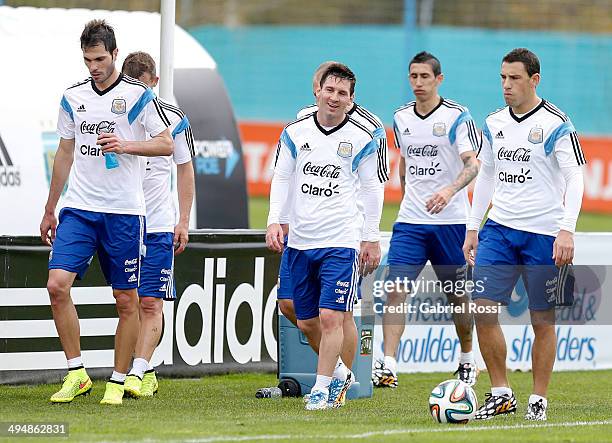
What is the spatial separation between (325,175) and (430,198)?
228cm

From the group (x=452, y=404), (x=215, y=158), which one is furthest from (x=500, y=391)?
(x=215, y=158)

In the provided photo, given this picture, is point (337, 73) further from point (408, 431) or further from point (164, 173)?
point (408, 431)

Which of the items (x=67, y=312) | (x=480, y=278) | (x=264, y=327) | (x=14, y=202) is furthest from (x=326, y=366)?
(x=14, y=202)

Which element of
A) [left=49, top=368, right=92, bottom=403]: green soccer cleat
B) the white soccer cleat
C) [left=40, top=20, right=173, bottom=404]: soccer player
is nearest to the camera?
the white soccer cleat

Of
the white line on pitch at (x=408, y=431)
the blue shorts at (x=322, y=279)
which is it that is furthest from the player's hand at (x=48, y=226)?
the white line on pitch at (x=408, y=431)

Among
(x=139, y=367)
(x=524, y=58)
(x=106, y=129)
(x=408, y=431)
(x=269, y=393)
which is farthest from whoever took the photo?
(x=269, y=393)

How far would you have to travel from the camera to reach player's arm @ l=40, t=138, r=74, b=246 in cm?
920

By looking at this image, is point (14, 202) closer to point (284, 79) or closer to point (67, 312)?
point (67, 312)

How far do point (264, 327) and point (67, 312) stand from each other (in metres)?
2.65

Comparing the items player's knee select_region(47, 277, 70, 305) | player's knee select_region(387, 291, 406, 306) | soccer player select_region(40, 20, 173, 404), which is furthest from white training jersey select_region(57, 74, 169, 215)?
player's knee select_region(387, 291, 406, 306)

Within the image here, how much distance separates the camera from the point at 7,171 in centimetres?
1299

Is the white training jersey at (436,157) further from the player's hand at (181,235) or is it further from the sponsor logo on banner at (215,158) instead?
the sponsor logo on banner at (215,158)

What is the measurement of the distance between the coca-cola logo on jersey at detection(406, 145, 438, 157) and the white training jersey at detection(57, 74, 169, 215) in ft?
8.97

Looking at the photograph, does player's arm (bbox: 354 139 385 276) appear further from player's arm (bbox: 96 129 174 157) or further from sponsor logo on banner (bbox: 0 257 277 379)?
sponsor logo on banner (bbox: 0 257 277 379)
